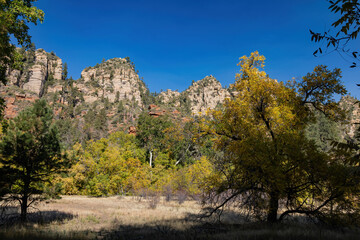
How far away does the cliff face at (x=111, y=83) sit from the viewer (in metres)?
151

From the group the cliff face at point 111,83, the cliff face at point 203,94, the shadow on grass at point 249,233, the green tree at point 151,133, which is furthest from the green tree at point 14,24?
the cliff face at point 203,94

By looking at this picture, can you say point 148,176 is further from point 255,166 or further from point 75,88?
point 75,88

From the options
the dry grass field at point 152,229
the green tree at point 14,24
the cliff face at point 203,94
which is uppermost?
the cliff face at point 203,94

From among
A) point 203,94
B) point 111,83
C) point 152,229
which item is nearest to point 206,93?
point 203,94

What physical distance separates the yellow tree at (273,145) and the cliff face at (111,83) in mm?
136200

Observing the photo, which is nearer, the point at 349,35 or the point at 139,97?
the point at 349,35

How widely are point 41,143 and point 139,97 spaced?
146882 millimetres

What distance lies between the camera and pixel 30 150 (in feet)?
37.4

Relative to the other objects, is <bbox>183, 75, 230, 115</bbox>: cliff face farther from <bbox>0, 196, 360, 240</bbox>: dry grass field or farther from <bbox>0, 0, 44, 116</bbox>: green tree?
<bbox>0, 0, 44, 116</bbox>: green tree

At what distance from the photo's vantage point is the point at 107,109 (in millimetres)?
130875

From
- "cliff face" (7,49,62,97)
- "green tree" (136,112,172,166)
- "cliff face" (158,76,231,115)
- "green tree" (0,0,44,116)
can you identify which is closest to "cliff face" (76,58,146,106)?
"cliff face" (7,49,62,97)

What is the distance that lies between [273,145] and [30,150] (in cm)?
1190

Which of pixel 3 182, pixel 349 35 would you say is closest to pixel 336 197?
pixel 349 35

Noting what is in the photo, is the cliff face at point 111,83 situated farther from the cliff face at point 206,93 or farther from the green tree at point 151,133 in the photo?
the green tree at point 151,133
